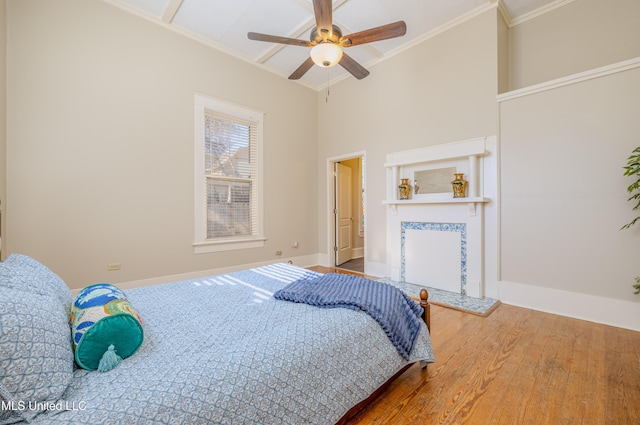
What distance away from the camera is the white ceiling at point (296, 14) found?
3.29m

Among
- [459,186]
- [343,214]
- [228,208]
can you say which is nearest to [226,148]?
[228,208]

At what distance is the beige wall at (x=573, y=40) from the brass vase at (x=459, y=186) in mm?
1476

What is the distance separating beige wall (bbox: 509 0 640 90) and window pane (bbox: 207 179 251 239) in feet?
13.9

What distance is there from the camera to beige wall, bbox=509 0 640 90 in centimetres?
296

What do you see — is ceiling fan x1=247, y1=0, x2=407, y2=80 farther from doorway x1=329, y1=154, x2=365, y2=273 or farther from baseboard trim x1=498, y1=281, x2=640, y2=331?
baseboard trim x1=498, y1=281, x2=640, y2=331

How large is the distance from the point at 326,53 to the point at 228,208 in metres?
2.76

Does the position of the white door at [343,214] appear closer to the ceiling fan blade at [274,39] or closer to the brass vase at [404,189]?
the brass vase at [404,189]

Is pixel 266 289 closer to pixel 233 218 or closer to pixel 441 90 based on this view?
pixel 233 218

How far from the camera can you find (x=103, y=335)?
1.02 metres

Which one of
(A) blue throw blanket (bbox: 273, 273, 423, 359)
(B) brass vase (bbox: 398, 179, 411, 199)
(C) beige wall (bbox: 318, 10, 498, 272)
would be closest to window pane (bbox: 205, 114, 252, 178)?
(C) beige wall (bbox: 318, 10, 498, 272)

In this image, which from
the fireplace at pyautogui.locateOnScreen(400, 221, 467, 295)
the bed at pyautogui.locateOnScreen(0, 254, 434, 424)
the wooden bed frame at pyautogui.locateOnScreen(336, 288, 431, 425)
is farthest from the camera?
the fireplace at pyautogui.locateOnScreen(400, 221, 467, 295)

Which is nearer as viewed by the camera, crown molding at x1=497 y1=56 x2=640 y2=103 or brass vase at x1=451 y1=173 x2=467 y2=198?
crown molding at x1=497 y1=56 x2=640 y2=103

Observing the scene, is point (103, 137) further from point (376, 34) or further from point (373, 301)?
point (373, 301)

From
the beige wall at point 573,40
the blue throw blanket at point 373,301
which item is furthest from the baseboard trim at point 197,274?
the beige wall at point 573,40
